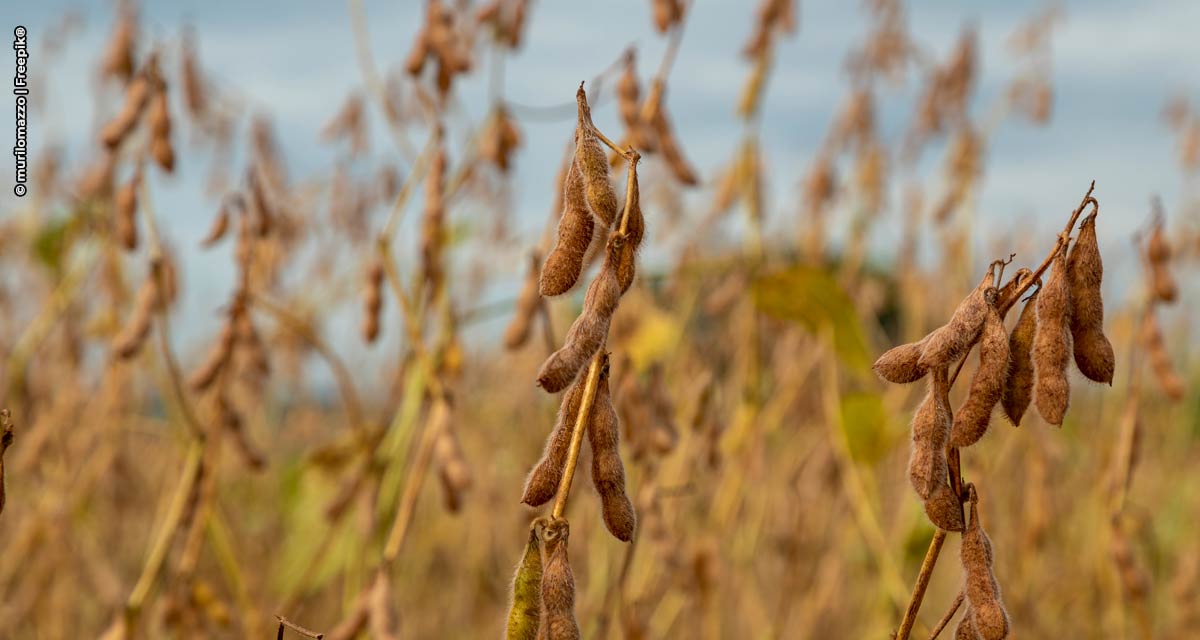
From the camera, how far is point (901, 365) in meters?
0.78

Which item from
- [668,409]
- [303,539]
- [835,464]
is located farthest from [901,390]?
[303,539]

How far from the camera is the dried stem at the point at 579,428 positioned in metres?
0.68

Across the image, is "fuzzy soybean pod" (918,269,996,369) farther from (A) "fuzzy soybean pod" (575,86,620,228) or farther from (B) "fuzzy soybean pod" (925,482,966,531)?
(A) "fuzzy soybean pod" (575,86,620,228)

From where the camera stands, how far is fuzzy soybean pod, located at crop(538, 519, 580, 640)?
72 cm

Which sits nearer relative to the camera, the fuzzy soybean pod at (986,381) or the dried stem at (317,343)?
the fuzzy soybean pod at (986,381)

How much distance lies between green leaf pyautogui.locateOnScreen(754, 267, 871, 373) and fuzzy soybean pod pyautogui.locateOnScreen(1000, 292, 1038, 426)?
1110mm

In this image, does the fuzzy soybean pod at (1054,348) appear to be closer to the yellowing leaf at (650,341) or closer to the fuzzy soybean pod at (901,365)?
the fuzzy soybean pod at (901,365)

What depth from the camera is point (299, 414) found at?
14.3ft

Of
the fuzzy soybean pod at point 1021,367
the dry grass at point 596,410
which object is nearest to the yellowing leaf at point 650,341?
the dry grass at point 596,410

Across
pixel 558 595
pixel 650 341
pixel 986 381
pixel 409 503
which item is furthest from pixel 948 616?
pixel 650 341

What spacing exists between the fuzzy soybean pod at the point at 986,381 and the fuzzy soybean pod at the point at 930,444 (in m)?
0.02

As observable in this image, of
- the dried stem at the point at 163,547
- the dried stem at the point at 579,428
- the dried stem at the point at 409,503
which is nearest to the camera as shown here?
the dried stem at the point at 579,428

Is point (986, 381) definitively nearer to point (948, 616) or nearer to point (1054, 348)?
point (1054, 348)

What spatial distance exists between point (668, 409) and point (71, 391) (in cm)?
166
